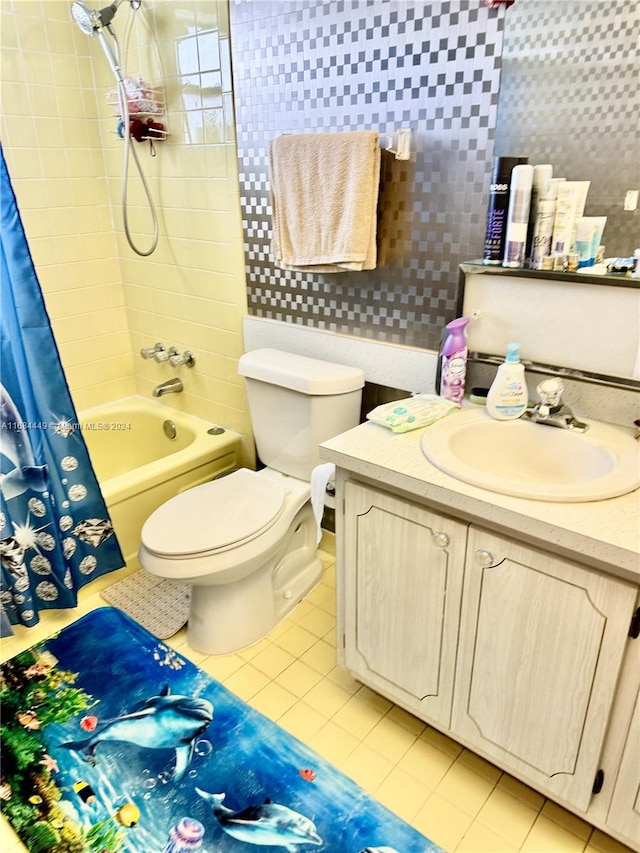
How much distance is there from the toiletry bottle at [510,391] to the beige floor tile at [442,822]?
3.14 feet

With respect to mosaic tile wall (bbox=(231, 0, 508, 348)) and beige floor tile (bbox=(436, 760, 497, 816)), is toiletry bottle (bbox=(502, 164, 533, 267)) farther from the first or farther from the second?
beige floor tile (bbox=(436, 760, 497, 816))

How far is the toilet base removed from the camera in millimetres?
1875

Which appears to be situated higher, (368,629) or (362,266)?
(362,266)

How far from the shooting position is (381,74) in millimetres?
1620

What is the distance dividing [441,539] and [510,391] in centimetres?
42

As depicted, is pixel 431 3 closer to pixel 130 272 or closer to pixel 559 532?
pixel 559 532

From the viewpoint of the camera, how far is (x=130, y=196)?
8.09ft

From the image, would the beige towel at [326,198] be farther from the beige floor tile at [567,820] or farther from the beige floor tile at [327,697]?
the beige floor tile at [567,820]

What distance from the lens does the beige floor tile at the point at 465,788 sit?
1455 millimetres

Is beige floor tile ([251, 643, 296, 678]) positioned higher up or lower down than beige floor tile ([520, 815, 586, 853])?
higher up

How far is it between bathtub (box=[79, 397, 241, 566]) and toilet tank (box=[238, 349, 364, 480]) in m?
0.39

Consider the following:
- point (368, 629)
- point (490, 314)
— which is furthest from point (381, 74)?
point (368, 629)

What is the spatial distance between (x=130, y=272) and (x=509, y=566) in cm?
212

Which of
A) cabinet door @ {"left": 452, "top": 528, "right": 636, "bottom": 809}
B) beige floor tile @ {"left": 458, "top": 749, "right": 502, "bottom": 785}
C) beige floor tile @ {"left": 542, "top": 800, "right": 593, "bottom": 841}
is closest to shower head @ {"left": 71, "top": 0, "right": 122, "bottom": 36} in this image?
cabinet door @ {"left": 452, "top": 528, "right": 636, "bottom": 809}
